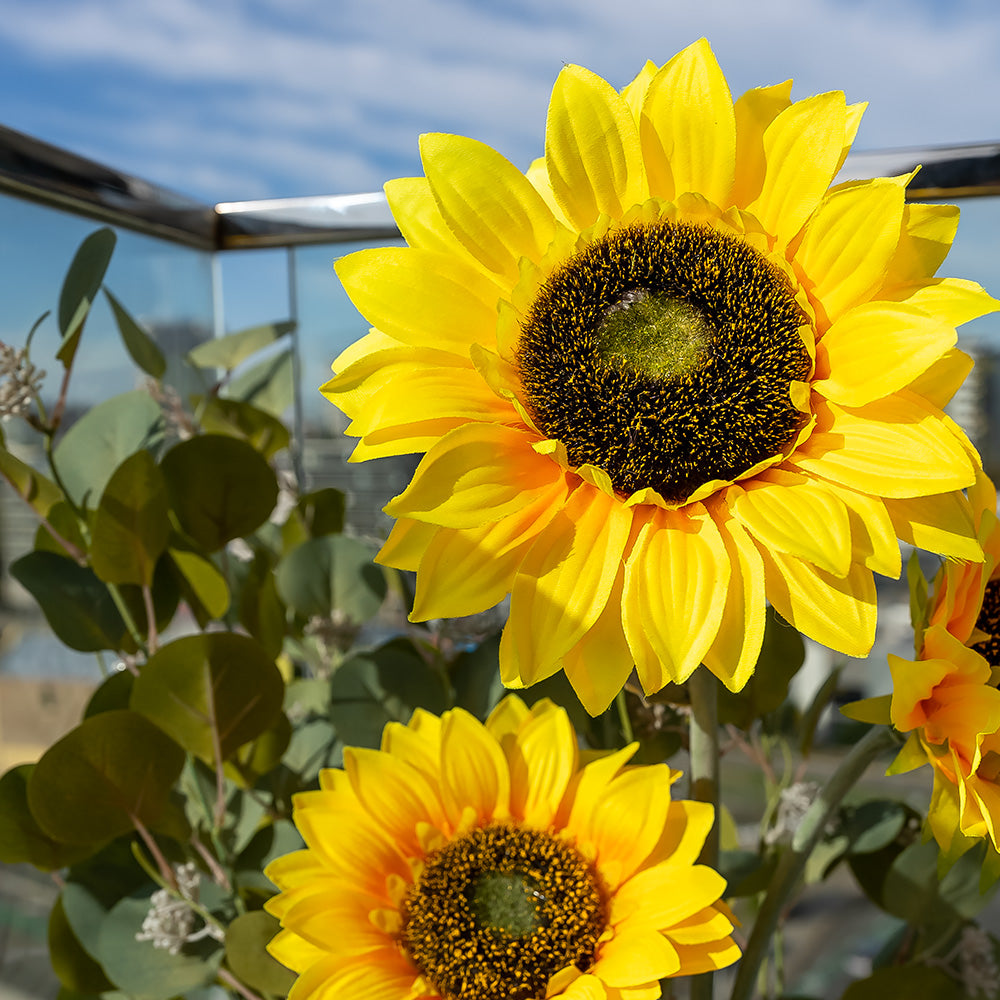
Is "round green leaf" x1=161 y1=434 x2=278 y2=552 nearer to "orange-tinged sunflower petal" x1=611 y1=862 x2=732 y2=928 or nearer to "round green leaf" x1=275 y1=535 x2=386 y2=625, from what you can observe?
"round green leaf" x1=275 y1=535 x2=386 y2=625

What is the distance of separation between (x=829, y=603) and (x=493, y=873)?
115mm

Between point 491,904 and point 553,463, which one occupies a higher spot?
point 553,463

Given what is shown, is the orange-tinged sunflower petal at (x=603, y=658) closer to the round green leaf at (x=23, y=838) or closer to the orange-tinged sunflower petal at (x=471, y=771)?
the orange-tinged sunflower petal at (x=471, y=771)

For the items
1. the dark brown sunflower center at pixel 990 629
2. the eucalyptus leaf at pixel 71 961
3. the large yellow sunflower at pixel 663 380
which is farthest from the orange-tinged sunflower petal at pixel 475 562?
the eucalyptus leaf at pixel 71 961

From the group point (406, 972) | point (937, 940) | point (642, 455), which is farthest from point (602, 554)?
point (937, 940)

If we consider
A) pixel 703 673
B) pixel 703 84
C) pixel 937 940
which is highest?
pixel 703 84

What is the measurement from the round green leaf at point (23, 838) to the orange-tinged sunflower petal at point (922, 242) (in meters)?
0.26

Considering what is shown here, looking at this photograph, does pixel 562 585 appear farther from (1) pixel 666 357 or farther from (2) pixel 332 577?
(2) pixel 332 577

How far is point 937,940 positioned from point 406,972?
19cm

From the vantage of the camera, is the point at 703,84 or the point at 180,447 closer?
the point at 703,84

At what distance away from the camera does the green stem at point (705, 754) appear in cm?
21

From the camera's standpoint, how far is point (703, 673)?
21 centimetres

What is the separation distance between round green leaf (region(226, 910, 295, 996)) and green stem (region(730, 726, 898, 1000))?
122 millimetres

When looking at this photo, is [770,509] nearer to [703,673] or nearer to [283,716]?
[703,673]
